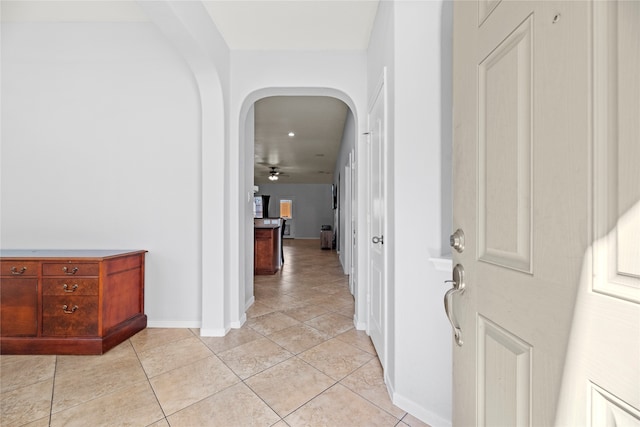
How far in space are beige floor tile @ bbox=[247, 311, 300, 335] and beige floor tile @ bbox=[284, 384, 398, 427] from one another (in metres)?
1.10

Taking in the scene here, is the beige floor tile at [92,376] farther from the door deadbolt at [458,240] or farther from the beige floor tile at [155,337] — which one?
the door deadbolt at [458,240]

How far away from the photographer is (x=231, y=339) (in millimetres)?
2537

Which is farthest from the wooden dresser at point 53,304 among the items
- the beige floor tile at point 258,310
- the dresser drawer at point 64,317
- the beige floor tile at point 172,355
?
the beige floor tile at point 258,310

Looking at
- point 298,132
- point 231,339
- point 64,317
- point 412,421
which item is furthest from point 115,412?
point 298,132

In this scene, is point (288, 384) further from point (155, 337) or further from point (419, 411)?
point (155, 337)

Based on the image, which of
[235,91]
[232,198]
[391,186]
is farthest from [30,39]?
[391,186]

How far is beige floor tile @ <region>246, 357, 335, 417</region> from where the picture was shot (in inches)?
66.5

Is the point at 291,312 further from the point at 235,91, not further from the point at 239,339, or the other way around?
the point at 235,91

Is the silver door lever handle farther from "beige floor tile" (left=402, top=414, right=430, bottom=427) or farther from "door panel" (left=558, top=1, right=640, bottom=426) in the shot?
"beige floor tile" (left=402, top=414, right=430, bottom=427)

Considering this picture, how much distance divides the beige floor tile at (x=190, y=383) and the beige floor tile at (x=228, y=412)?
0.07 metres

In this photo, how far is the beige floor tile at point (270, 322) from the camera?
2.76 m

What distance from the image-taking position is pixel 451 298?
3.01 ft

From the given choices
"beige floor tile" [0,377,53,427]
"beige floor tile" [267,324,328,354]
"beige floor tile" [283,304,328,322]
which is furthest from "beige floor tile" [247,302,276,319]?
"beige floor tile" [0,377,53,427]

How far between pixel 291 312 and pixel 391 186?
2109mm
